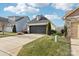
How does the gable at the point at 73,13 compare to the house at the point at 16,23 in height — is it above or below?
above

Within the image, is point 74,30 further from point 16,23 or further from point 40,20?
point 16,23

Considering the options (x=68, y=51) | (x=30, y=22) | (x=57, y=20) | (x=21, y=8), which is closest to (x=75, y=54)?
(x=68, y=51)

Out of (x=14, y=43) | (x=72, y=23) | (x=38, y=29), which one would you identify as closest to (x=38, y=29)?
(x=38, y=29)

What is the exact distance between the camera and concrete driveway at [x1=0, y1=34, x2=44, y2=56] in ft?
13.3

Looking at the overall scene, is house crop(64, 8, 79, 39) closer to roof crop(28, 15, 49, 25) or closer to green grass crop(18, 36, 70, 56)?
green grass crop(18, 36, 70, 56)

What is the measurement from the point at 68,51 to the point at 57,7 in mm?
962

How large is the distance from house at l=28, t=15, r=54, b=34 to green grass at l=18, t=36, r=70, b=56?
0.66ft

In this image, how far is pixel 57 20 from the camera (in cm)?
416

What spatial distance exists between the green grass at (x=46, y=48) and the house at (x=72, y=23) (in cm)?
21

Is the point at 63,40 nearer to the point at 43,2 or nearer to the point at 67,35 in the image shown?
the point at 67,35

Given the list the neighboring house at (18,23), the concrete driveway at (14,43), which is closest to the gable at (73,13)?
the concrete driveway at (14,43)

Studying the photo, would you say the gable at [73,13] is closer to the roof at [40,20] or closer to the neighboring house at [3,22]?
the roof at [40,20]

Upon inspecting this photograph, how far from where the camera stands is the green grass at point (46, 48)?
404 centimetres

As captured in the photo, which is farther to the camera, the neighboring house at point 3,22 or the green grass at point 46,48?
the neighboring house at point 3,22
